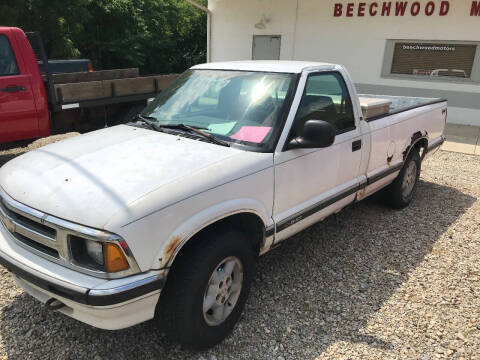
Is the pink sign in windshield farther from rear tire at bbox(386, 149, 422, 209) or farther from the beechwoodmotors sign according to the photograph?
the beechwoodmotors sign

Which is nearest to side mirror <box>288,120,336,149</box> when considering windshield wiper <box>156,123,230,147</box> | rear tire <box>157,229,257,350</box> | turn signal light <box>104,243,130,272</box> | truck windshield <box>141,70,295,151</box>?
truck windshield <box>141,70,295,151</box>

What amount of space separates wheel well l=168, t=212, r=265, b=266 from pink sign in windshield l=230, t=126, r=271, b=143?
561 millimetres

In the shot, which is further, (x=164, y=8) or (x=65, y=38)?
(x=164, y=8)

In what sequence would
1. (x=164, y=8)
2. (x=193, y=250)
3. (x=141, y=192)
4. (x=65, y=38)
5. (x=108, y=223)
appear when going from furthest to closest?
(x=164, y=8)
(x=65, y=38)
(x=193, y=250)
(x=141, y=192)
(x=108, y=223)

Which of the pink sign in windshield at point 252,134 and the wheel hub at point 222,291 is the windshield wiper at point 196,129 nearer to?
the pink sign in windshield at point 252,134

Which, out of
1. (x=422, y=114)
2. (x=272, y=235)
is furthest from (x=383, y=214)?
(x=272, y=235)

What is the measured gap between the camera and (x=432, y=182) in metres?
6.55

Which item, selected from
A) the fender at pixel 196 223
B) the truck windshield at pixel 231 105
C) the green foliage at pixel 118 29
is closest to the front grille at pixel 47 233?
the fender at pixel 196 223

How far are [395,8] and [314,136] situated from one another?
31.9 ft

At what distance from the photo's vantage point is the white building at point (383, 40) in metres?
10.5

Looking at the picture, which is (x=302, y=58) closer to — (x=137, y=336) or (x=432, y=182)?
(x=432, y=182)

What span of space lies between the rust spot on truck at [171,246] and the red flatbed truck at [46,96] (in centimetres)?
448

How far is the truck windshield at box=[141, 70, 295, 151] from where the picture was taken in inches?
123

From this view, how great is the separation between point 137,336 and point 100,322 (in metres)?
0.75
